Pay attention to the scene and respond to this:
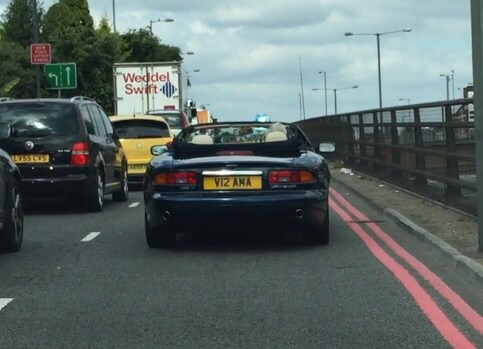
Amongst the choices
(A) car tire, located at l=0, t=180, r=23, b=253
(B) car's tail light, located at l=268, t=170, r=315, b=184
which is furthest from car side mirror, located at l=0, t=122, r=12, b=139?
(B) car's tail light, located at l=268, t=170, r=315, b=184

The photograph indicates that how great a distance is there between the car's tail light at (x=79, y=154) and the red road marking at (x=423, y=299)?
4530 millimetres

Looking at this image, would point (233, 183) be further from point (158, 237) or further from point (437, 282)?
point (437, 282)

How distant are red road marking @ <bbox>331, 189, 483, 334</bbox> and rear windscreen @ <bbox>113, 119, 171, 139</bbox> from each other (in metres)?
8.12

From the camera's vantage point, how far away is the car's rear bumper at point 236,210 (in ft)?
30.6

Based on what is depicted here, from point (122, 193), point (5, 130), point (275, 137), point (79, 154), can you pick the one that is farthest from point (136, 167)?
point (275, 137)

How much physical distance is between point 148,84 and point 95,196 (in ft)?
76.8

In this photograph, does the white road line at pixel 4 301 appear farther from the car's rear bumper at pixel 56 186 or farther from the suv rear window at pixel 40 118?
the suv rear window at pixel 40 118

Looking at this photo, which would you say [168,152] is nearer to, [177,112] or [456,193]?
[456,193]

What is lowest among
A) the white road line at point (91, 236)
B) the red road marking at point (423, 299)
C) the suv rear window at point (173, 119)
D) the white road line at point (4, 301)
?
the red road marking at point (423, 299)

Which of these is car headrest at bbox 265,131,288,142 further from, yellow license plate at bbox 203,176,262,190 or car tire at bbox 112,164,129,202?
car tire at bbox 112,164,129,202

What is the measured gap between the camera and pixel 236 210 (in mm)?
9320

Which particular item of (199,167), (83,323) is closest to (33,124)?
(199,167)

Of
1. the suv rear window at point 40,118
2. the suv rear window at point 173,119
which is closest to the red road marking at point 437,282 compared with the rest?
the suv rear window at point 40,118

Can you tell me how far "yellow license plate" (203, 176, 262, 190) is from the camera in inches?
369
